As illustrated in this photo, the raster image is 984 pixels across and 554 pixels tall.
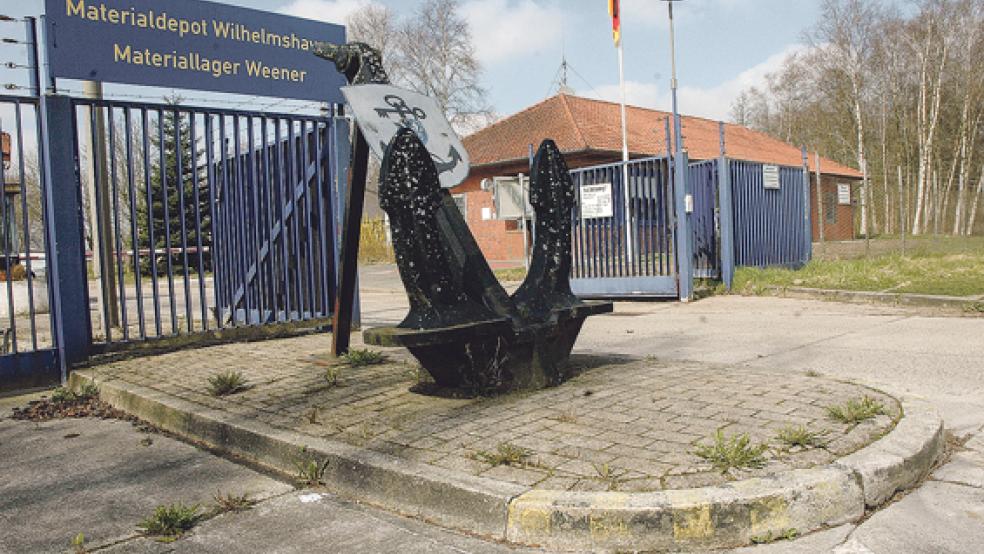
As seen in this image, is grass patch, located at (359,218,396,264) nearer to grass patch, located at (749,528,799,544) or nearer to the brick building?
the brick building

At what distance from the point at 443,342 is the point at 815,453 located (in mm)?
1944

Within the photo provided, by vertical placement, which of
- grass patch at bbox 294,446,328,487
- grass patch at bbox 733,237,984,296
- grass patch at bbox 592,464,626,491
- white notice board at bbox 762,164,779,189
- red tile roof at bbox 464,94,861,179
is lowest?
grass patch at bbox 294,446,328,487

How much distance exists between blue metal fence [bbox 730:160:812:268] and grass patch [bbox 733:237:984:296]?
0.45 metres

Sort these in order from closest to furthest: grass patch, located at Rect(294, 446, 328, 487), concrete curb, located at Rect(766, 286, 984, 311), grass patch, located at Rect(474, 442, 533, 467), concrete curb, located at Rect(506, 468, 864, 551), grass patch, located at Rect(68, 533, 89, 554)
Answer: concrete curb, located at Rect(506, 468, 864, 551)
grass patch, located at Rect(68, 533, 89, 554)
grass patch, located at Rect(474, 442, 533, 467)
grass patch, located at Rect(294, 446, 328, 487)
concrete curb, located at Rect(766, 286, 984, 311)

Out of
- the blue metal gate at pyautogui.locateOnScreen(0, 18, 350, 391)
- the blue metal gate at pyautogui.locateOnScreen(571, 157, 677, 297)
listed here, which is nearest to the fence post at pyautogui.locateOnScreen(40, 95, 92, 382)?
the blue metal gate at pyautogui.locateOnScreen(0, 18, 350, 391)

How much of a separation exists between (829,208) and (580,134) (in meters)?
17.6

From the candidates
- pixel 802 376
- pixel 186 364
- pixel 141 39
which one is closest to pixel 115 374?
pixel 186 364

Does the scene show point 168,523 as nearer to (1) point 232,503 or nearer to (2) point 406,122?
(1) point 232,503

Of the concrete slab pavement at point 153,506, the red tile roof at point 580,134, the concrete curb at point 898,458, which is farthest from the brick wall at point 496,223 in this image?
the concrete curb at point 898,458

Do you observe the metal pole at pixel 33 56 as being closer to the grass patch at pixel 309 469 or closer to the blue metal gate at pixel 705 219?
the grass patch at pixel 309 469

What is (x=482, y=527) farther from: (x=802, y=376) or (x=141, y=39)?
(x=141, y=39)

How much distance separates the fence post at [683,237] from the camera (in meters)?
11.7

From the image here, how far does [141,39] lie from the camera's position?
→ 6797 mm

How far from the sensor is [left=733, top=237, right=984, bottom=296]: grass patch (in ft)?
35.7
